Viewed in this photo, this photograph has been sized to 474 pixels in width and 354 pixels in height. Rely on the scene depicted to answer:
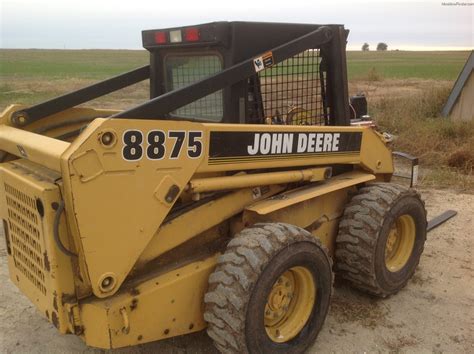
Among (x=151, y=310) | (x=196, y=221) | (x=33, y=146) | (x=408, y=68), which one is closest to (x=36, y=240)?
(x=33, y=146)

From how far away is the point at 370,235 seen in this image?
3.88 metres

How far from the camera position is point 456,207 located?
21.8 feet

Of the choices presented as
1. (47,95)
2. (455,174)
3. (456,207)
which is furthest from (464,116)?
(47,95)

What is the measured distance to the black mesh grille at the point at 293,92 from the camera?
3.57 metres

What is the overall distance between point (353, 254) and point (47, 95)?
69.4 ft

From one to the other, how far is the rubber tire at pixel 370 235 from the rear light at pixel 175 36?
1.80 m

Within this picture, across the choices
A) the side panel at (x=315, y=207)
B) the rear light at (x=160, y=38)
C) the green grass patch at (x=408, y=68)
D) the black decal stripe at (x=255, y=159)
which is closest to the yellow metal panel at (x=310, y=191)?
the side panel at (x=315, y=207)

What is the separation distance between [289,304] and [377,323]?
860 mm

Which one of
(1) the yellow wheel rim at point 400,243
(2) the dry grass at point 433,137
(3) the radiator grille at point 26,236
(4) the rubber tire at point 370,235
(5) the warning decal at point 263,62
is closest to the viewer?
(3) the radiator grille at point 26,236

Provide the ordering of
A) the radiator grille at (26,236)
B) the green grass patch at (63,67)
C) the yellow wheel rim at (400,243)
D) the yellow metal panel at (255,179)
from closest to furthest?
the radiator grille at (26,236) → the yellow metal panel at (255,179) → the yellow wheel rim at (400,243) → the green grass patch at (63,67)

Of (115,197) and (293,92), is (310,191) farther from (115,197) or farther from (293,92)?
(115,197)

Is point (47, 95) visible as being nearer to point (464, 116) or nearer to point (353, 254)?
point (464, 116)

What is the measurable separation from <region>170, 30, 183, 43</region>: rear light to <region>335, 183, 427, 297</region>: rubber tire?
5.91 ft

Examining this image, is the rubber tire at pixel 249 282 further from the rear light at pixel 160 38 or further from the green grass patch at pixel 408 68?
the green grass patch at pixel 408 68
